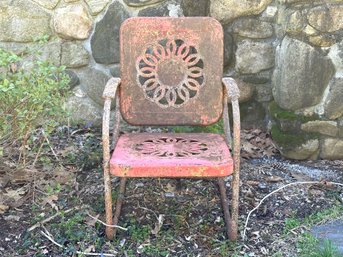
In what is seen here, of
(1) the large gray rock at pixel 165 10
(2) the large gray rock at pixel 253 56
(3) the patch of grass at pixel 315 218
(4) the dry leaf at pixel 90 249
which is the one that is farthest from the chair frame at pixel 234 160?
(1) the large gray rock at pixel 165 10

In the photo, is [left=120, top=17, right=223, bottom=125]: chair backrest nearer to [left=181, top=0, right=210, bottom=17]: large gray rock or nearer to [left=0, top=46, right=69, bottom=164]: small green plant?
[left=0, top=46, right=69, bottom=164]: small green plant

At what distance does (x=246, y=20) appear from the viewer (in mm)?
3658

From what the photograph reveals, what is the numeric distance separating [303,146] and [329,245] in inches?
42.9

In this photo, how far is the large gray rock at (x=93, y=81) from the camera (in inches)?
152

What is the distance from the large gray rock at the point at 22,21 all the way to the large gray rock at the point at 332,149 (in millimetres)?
2028

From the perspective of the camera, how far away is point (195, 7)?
3.66 meters

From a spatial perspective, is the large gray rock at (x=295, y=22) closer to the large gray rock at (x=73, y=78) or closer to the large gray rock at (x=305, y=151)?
the large gray rock at (x=305, y=151)

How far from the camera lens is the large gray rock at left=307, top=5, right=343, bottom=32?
3223mm

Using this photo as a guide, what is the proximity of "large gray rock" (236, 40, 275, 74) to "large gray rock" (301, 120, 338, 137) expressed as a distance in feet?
1.79

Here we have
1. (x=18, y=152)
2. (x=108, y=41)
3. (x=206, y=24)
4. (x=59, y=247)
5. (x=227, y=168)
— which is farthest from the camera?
(x=108, y=41)

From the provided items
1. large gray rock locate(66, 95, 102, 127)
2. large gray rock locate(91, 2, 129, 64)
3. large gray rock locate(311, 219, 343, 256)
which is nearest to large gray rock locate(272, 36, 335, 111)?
large gray rock locate(311, 219, 343, 256)

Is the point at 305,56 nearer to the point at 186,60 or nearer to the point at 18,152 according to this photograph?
the point at 186,60

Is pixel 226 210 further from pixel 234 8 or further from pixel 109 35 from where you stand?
pixel 109 35

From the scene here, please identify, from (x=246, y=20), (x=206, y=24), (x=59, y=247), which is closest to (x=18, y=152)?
(x=59, y=247)
